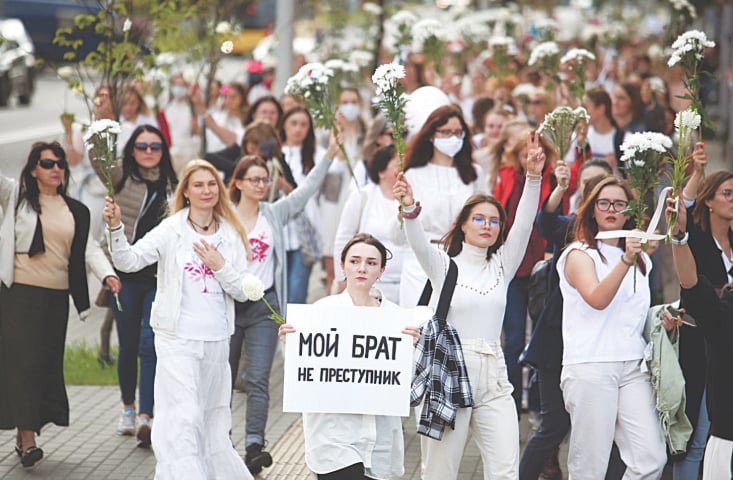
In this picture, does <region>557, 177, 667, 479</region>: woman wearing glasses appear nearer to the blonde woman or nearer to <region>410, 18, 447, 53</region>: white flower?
the blonde woman

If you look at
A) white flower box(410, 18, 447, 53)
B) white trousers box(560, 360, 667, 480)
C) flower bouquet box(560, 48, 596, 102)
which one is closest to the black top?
white trousers box(560, 360, 667, 480)

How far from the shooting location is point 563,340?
22.5 ft

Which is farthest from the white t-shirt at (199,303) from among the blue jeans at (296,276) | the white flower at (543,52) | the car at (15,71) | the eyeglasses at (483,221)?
the car at (15,71)

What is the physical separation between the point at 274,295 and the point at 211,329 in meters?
1.09

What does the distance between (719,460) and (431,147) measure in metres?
3.19

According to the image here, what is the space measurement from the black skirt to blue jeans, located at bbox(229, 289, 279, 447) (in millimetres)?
1187

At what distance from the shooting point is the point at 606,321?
21.5 ft

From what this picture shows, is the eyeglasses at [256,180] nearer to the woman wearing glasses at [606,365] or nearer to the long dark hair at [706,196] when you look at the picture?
the woman wearing glasses at [606,365]

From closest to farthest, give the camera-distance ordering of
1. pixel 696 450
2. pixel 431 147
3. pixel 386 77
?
pixel 386 77, pixel 696 450, pixel 431 147

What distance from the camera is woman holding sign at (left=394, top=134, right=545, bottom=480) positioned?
21.2ft

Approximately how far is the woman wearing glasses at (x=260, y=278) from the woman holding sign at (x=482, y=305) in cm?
152

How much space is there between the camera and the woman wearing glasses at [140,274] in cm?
845

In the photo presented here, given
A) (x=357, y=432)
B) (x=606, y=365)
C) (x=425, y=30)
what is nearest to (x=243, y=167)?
(x=357, y=432)

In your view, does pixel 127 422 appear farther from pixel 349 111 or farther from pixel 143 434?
pixel 349 111
